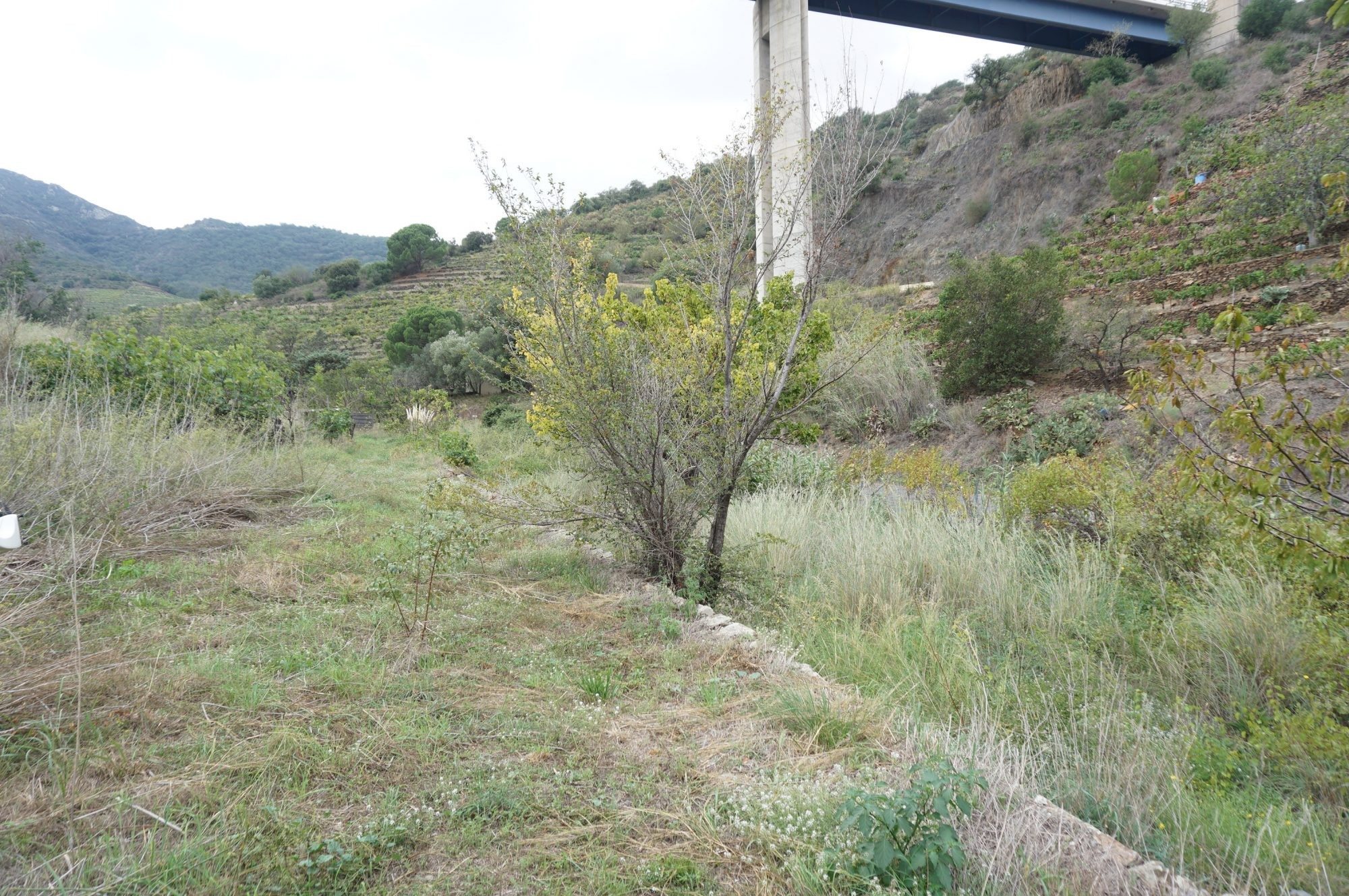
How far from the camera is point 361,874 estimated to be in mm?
1666

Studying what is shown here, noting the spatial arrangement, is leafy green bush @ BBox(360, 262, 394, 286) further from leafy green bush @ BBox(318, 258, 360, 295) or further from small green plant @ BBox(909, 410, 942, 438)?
small green plant @ BBox(909, 410, 942, 438)

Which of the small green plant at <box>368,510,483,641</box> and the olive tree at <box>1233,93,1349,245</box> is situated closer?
the small green plant at <box>368,510,483,641</box>

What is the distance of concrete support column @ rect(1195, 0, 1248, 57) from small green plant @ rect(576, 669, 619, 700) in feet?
106

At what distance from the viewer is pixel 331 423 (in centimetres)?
1177

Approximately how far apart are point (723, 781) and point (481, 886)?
30.1 inches

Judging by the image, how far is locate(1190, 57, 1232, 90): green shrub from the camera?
68.0 ft

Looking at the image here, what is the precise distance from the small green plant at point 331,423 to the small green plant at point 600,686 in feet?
34.3

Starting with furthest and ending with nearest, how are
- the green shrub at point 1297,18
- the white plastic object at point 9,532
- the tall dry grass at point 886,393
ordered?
the green shrub at point 1297,18 → the tall dry grass at point 886,393 → the white plastic object at point 9,532

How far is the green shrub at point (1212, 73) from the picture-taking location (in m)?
20.7

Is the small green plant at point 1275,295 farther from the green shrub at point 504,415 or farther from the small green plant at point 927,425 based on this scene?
the green shrub at point 504,415

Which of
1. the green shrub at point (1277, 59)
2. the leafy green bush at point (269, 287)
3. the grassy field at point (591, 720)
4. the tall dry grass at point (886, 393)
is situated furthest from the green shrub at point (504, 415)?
the leafy green bush at point (269, 287)

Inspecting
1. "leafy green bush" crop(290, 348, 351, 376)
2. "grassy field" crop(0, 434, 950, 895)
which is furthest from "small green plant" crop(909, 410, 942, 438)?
"leafy green bush" crop(290, 348, 351, 376)

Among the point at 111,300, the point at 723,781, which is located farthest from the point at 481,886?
the point at 111,300

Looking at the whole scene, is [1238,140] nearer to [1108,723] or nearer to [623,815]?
[1108,723]
